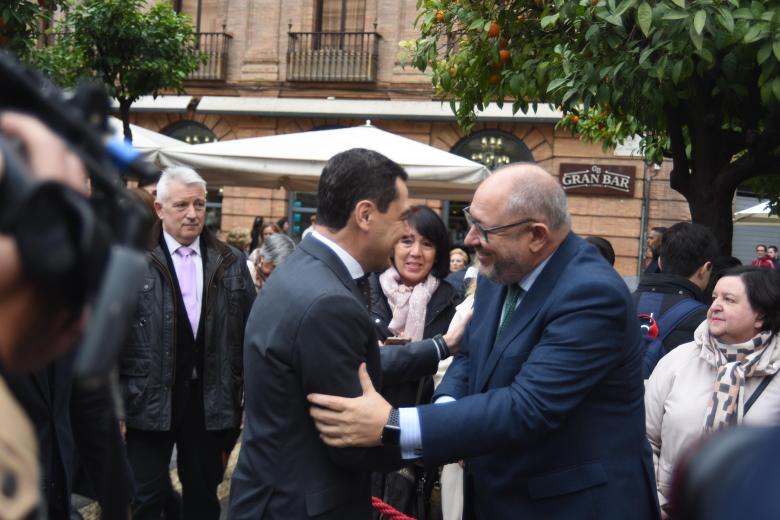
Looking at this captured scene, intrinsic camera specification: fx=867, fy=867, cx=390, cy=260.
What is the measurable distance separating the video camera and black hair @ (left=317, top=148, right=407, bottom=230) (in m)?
1.64

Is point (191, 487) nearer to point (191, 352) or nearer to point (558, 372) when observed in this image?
point (191, 352)

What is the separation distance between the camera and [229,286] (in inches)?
188

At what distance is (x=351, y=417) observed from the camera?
2.37 metres

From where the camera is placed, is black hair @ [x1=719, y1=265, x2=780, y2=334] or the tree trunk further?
the tree trunk

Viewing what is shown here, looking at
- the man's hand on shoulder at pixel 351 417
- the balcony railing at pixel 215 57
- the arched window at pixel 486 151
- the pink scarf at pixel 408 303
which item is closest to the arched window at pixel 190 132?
the balcony railing at pixel 215 57

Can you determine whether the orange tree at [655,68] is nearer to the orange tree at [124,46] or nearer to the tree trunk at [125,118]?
the tree trunk at [125,118]

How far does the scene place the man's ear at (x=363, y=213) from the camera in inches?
104

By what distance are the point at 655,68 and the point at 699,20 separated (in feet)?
1.88

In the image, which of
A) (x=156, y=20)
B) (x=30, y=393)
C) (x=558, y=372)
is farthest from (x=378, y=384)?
(x=156, y=20)

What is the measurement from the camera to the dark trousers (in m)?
4.46

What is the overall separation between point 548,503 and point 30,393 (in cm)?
160

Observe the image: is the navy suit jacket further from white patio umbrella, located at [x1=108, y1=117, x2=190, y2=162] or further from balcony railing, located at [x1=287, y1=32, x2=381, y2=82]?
balcony railing, located at [x1=287, y1=32, x2=381, y2=82]

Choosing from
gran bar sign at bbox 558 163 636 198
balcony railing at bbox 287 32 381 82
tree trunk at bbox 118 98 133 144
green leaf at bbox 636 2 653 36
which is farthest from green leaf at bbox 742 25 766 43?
balcony railing at bbox 287 32 381 82

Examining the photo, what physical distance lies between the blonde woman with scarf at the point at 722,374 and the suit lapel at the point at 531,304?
133cm
